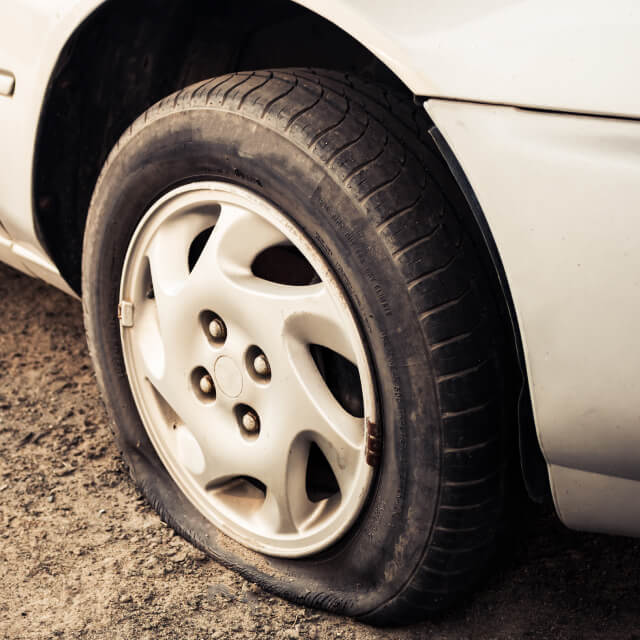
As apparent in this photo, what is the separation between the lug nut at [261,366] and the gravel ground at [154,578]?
0.43 meters

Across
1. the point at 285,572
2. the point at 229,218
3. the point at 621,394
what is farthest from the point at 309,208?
the point at 285,572

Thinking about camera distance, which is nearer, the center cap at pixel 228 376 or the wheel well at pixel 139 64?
the center cap at pixel 228 376

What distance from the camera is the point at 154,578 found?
1.58 metres

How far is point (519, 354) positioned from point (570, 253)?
178mm

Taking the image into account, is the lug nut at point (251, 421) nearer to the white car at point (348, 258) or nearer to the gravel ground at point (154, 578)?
the white car at point (348, 258)

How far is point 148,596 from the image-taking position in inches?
60.3

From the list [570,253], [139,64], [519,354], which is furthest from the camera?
[139,64]

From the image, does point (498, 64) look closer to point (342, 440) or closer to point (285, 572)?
point (342, 440)

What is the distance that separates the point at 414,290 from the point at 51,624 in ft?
2.81

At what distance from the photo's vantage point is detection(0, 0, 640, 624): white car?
1.03 meters

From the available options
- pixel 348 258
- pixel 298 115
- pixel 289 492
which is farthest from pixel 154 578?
pixel 298 115

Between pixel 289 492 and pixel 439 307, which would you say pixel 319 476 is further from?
pixel 439 307

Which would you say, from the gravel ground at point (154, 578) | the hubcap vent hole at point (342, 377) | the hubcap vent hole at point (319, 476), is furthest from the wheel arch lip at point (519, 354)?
the hubcap vent hole at point (319, 476)

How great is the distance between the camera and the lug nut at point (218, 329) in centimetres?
146
